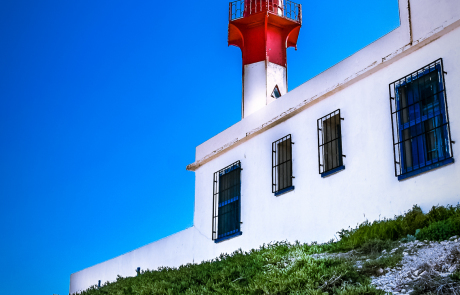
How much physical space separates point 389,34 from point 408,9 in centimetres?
56

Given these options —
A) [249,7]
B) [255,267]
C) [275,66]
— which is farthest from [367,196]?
[249,7]

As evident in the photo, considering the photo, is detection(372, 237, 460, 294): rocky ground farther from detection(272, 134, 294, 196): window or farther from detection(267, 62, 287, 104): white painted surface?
detection(267, 62, 287, 104): white painted surface

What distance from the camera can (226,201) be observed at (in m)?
14.8

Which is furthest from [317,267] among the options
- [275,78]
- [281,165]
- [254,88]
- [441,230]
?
[275,78]

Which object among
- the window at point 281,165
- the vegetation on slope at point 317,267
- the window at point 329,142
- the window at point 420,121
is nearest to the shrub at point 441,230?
the vegetation on slope at point 317,267

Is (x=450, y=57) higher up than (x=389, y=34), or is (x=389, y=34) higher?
(x=389, y=34)

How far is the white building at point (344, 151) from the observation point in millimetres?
9492

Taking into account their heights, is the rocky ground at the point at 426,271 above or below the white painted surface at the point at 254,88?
below

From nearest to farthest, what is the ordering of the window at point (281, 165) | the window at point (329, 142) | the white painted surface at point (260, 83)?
the window at point (329, 142) < the window at point (281, 165) < the white painted surface at point (260, 83)

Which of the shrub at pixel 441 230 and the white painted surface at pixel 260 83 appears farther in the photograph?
the white painted surface at pixel 260 83

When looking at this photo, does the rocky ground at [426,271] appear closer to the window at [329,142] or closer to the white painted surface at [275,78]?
the window at [329,142]

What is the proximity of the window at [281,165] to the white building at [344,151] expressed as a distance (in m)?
0.02

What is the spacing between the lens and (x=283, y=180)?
508 inches

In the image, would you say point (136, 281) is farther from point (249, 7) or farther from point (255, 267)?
point (249, 7)
